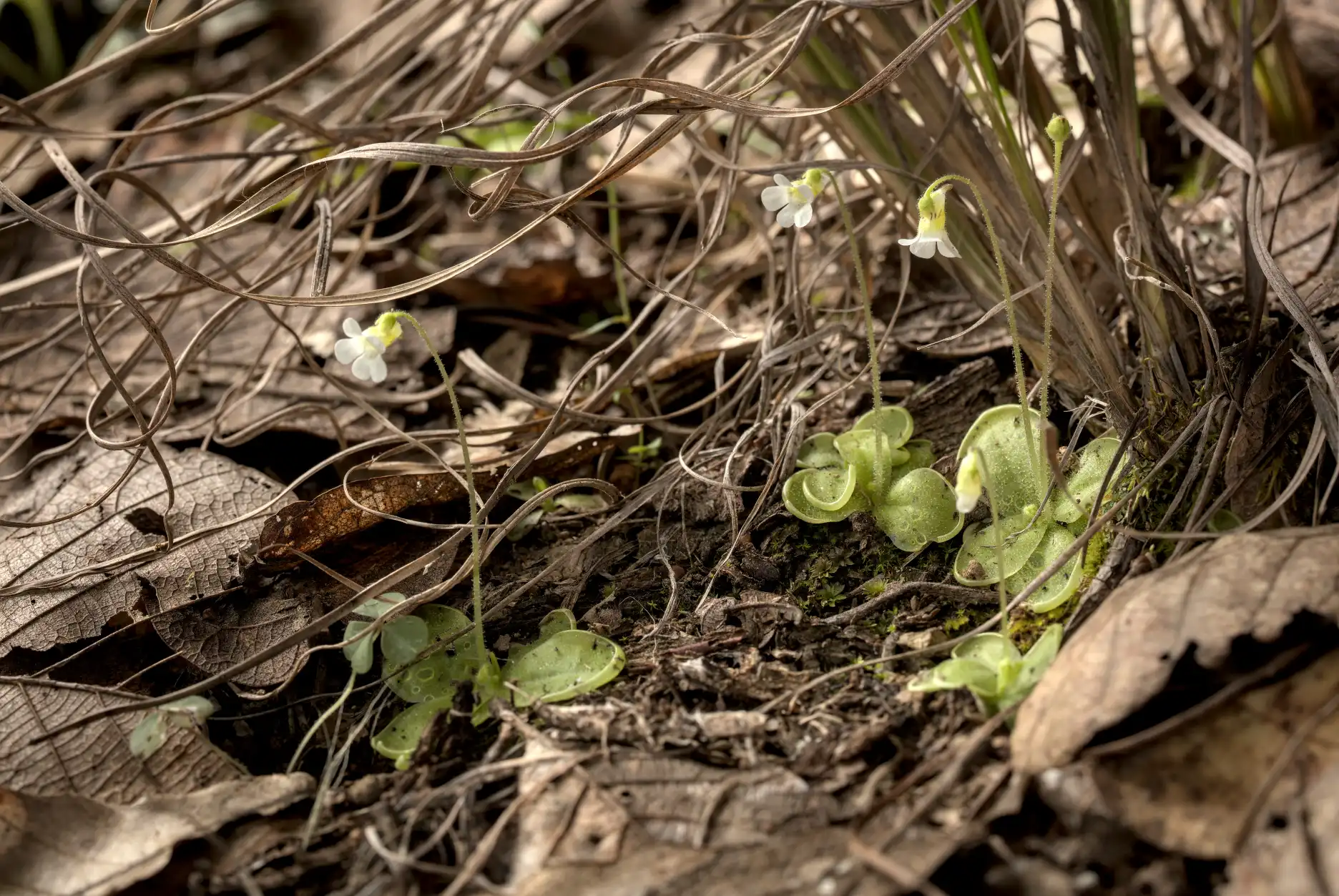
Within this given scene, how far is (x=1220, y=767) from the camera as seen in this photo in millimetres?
1055

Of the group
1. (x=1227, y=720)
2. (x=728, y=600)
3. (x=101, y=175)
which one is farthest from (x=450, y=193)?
(x=1227, y=720)

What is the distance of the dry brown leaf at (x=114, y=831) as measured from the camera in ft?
3.86

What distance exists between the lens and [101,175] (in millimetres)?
1893

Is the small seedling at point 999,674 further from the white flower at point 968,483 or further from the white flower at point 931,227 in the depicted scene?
the white flower at point 931,227

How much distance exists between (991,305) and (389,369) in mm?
1186

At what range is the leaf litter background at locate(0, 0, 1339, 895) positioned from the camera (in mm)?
1079

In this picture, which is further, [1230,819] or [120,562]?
[120,562]

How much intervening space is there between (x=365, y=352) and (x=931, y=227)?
794 millimetres

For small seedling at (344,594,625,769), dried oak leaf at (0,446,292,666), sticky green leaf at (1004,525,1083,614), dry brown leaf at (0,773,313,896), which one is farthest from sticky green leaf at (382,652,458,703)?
sticky green leaf at (1004,525,1083,614)

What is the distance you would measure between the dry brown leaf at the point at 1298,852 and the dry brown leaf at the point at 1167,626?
152mm

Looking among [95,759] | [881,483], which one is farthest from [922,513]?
[95,759]

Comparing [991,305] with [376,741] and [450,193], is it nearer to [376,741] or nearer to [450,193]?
[376,741]

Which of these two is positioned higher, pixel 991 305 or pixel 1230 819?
pixel 991 305

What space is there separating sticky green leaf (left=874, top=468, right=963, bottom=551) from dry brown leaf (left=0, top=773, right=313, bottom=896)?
35.1 inches
